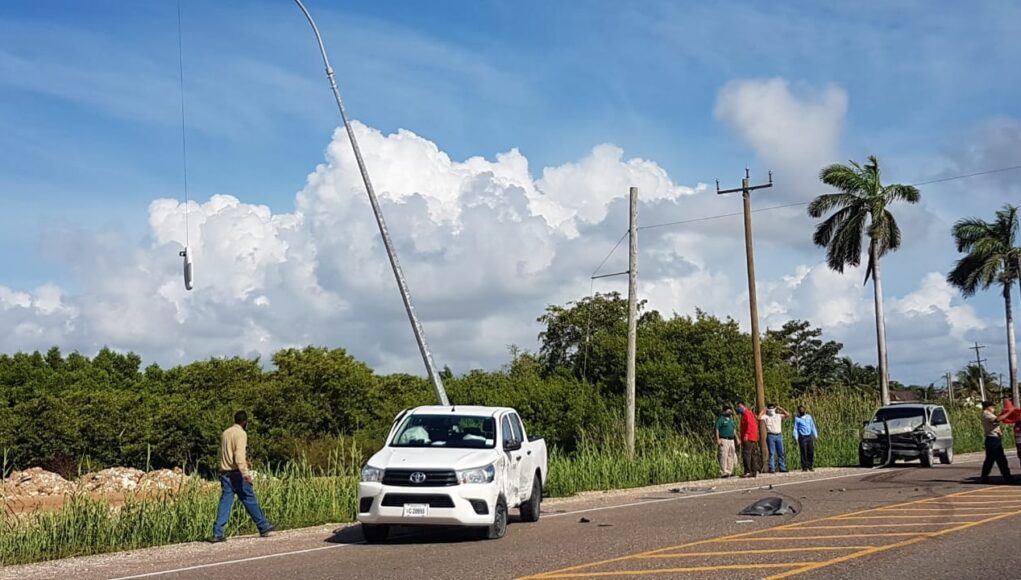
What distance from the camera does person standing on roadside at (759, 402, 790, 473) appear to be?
30.0m

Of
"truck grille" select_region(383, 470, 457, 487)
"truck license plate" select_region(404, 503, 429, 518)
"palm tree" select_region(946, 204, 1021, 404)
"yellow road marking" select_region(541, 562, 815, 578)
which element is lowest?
"yellow road marking" select_region(541, 562, 815, 578)

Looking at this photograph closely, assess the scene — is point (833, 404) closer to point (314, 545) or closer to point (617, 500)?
point (617, 500)

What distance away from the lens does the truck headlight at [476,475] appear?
1379 centimetres

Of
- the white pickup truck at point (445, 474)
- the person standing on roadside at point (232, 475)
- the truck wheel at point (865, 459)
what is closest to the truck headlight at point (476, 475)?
the white pickup truck at point (445, 474)

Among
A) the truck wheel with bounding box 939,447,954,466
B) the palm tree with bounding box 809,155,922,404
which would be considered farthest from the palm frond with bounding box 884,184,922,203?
the truck wheel with bounding box 939,447,954,466

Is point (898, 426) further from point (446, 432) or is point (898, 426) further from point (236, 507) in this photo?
point (236, 507)

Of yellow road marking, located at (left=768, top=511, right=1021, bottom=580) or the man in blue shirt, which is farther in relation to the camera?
the man in blue shirt

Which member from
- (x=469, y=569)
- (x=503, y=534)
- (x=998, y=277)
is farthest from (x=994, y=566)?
(x=998, y=277)

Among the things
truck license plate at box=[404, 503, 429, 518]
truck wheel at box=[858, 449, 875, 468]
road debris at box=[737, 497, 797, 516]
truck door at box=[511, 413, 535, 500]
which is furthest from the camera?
truck wheel at box=[858, 449, 875, 468]

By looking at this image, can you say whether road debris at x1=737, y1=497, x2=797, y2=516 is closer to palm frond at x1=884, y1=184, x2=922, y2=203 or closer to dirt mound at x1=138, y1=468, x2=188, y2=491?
dirt mound at x1=138, y1=468, x2=188, y2=491

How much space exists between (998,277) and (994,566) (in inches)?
2411

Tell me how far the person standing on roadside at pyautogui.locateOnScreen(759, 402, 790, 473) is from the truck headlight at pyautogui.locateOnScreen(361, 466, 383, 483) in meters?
18.3

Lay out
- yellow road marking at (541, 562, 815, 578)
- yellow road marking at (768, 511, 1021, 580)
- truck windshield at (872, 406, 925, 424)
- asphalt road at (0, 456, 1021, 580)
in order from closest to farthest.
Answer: yellow road marking at (768, 511, 1021, 580), yellow road marking at (541, 562, 815, 578), asphalt road at (0, 456, 1021, 580), truck windshield at (872, 406, 925, 424)

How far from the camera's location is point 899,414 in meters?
32.2
